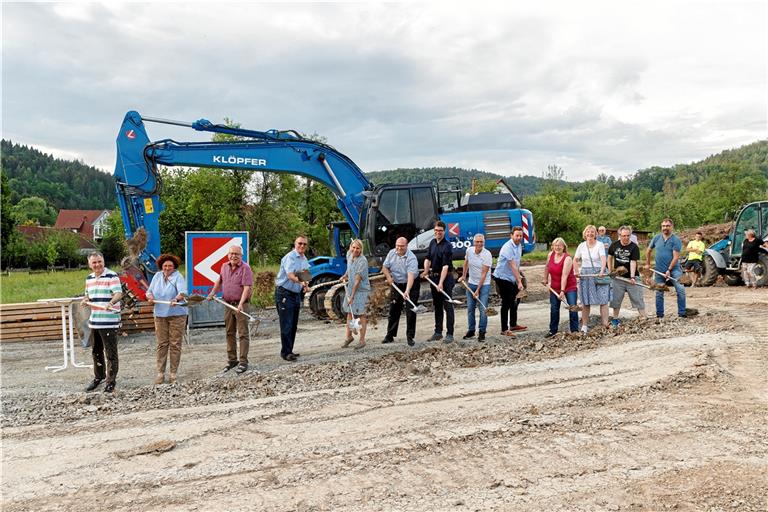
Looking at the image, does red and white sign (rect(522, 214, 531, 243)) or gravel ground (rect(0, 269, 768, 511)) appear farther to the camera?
red and white sign (rect(522, 214, 531, 243))

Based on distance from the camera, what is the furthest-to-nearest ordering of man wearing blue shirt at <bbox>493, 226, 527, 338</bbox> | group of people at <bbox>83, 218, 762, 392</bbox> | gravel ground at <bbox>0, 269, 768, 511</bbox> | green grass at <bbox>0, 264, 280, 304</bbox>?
green grass at <bbox>0, 264, 280, 304</bbox>, man wearing blue shirt at <bbox>493, 226, 527, 338</bbox>, group of people at <bbox>83, 218, 762, 392</bbox>, gravel ground at <bbox>0, 269, 768, 511</bbox>

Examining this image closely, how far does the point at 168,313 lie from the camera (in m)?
7.99

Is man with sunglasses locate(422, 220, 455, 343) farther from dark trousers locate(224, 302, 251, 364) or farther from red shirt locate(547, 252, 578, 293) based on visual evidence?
dark trousers locate(224, 302, 251, 364)

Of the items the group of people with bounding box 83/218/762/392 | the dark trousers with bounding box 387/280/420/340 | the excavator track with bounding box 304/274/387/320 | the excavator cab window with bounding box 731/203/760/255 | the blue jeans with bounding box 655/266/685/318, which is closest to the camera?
the group of people with bounding box 83/218/762/392

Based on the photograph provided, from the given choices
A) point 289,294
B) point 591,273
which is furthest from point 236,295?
point 591,273

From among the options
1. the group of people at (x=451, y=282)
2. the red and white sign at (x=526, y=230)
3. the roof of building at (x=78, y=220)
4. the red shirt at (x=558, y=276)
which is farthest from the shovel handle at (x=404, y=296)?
the roof of building at (x=78, y=220)

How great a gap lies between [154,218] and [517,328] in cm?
726

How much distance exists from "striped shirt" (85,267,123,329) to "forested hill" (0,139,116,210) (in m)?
117

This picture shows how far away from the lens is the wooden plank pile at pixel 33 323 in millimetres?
12070

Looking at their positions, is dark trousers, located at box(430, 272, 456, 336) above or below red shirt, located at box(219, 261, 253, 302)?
below

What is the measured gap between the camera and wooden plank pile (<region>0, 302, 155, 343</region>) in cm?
1207

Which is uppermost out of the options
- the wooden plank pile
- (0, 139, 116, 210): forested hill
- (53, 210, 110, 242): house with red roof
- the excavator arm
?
(0, 139, 116, 210): forested hill

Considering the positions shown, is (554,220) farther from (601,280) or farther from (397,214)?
(601,280)

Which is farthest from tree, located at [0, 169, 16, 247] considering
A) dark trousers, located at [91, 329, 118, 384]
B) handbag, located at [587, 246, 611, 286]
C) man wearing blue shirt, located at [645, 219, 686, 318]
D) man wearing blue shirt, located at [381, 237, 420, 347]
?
man wearing blue shirt, located at [645, 219, 686, 318]
